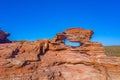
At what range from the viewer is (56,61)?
30.2 metres

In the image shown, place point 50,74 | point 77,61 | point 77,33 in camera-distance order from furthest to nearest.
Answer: point 77,33, point 77,61, point 50,74

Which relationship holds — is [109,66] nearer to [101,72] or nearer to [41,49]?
[101,72]

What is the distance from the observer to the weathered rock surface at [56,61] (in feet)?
92.4

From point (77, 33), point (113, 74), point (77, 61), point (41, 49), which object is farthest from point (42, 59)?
point (113, 74)

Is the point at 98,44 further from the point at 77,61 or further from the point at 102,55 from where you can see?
the point at 77,61

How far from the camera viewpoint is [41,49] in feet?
103

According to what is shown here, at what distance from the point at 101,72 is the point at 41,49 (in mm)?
7774

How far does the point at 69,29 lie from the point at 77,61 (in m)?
5.33

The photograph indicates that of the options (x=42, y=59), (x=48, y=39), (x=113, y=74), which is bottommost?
(x=113, y=74)

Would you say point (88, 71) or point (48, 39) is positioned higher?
point (48, 39)

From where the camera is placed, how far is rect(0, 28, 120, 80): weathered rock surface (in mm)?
28156

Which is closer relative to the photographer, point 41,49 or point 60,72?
point 60,72

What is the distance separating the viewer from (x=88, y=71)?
29.2 m

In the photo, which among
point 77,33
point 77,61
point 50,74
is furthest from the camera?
point 77,33
